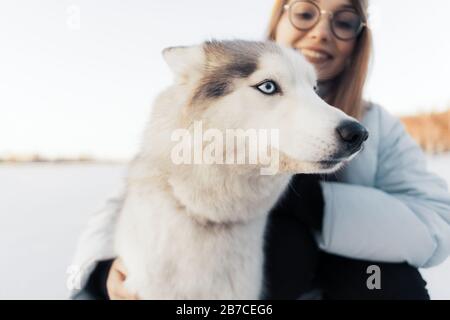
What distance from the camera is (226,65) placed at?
2.19ft

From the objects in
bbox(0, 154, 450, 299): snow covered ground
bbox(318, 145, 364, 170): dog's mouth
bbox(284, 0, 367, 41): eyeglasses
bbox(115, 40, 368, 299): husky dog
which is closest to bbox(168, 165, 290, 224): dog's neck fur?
bbox(115, 40, 368, 299): husky dog

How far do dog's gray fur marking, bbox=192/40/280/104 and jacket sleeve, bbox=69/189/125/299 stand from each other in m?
0.28

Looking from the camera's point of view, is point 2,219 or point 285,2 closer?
point 285,2

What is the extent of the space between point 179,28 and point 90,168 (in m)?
0.35

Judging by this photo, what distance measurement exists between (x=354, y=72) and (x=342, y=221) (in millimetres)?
311

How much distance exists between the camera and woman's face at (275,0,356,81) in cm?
77

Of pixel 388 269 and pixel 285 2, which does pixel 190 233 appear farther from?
pixel 285 2

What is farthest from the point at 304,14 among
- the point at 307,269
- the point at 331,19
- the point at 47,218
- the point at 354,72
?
→ the point at 47,218

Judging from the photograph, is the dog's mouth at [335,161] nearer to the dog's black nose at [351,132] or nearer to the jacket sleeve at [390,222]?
the dog's black nose at [351,132]

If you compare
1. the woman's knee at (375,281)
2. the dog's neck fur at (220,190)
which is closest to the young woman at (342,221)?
the woman's knee at (375,281)

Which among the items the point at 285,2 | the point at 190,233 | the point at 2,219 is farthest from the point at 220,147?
the point at 2,219

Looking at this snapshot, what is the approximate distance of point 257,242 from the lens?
72 centimetres

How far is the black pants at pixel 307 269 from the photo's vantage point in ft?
2.43

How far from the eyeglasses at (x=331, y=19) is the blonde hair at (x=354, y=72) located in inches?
0.6
